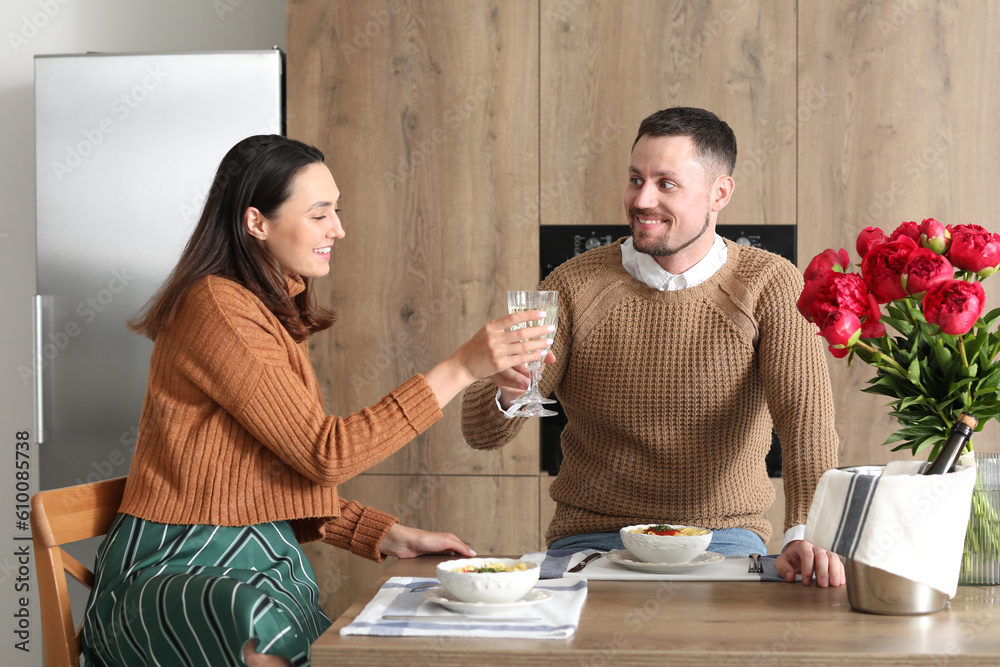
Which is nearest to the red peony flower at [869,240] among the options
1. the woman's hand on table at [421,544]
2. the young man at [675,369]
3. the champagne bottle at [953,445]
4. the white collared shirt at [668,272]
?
the champagne bottle at [953,445]

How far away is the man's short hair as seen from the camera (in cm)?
173

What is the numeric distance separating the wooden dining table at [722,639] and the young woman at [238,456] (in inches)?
12.2

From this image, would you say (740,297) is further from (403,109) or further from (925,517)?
(403,109)

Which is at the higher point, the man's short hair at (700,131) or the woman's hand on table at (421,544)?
the man's short hair at (700,131)

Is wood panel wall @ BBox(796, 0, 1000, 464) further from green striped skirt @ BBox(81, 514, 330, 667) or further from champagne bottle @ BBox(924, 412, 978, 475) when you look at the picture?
green striped skirt @ BBox(81, 514, 330, 667)

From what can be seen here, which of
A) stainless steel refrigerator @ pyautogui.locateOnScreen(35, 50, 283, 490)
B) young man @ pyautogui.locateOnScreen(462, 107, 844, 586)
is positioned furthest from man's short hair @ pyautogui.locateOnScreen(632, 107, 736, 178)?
stainless steel refrigerator @ pyautogui.locateOnScreen(35, 50, 283, 490)

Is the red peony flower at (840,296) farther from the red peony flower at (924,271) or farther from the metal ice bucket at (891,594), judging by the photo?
the metal ice bucket at (891,594)

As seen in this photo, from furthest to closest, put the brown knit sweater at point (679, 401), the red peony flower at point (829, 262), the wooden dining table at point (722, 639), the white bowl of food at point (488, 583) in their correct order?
the brown knit sweater at point (679, 401)
the red peony flower at point (829, 262)
the white bowl of food at point (488, 583)
the wooden dining table at point (722, 639)

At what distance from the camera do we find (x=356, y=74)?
106 inches

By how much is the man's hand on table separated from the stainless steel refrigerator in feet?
6.62

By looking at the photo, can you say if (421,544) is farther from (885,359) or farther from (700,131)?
(700,131)

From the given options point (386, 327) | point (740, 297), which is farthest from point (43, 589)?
point (386, 327)

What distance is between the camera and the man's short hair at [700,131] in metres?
1.73

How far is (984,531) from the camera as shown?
1.14m
